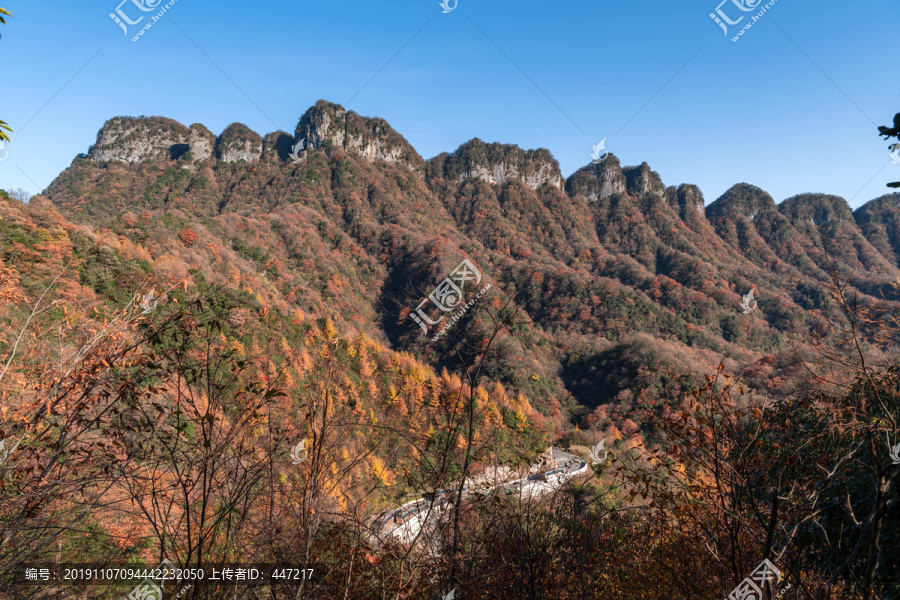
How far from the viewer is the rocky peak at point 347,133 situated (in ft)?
298

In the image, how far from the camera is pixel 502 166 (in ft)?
347

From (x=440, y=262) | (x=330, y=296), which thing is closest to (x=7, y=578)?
(x=330, y=296)

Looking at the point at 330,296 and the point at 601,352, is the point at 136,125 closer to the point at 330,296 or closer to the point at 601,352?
the point at 330,296

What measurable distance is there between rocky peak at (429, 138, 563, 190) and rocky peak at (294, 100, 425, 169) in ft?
50.5

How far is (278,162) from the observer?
295 ft

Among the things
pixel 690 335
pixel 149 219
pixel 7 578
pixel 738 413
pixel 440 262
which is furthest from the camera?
pixel 440 262

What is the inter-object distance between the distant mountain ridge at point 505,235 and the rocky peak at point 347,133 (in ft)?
1.35

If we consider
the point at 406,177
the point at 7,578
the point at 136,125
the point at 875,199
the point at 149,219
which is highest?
the point at 136,125

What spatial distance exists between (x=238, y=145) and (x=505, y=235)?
219 feet

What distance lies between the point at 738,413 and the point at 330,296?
45.3m
